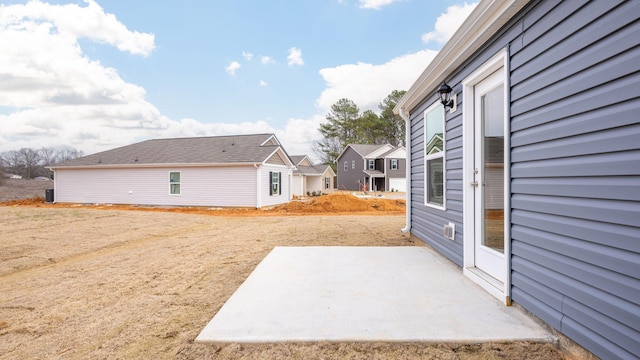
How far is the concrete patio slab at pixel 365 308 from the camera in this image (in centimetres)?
215

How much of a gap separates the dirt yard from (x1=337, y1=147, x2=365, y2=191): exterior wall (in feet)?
84.1

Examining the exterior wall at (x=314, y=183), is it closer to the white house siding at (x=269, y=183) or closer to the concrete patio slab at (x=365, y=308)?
the white house siding at (x=269, y=183)

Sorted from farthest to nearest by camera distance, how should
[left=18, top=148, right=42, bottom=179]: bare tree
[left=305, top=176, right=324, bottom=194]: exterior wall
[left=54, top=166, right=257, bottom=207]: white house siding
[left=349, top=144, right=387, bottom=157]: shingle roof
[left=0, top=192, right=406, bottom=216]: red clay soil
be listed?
[left=18, top=148, right=42, bottom=179]: bare tree < [left=349, top=144, right=387, bottom=157]: shingle roof < [left=305, top=176, right=324, bottom=194]: exterior wall < [left=54, top=166, right=257, bottom=207]: white house siding < [left=0, top=192, right=406, bottom=216]: red clay soil

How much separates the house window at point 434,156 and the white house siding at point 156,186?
1062 centimetres

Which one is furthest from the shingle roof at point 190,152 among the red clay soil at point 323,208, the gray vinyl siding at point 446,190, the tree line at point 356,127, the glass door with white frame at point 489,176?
the tree line at point 356,127

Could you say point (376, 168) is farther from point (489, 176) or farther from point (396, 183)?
point (489, 176)

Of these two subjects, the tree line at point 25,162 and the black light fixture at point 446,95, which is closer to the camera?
the black light fixture at point 446,95

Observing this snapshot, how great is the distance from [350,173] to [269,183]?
1954cm

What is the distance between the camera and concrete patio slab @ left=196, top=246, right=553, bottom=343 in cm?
215

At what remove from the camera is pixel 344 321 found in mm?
2369

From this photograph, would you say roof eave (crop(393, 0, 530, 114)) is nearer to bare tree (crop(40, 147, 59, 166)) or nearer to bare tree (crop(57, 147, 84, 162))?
bare tree (crop(40, 147, 59, 166))

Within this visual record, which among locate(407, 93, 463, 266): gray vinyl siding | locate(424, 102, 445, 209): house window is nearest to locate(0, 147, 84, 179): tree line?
locate(407, 93, 463, 266): gray vinyl siding

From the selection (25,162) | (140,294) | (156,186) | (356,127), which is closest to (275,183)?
(156,186)

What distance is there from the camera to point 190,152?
16422 mm
